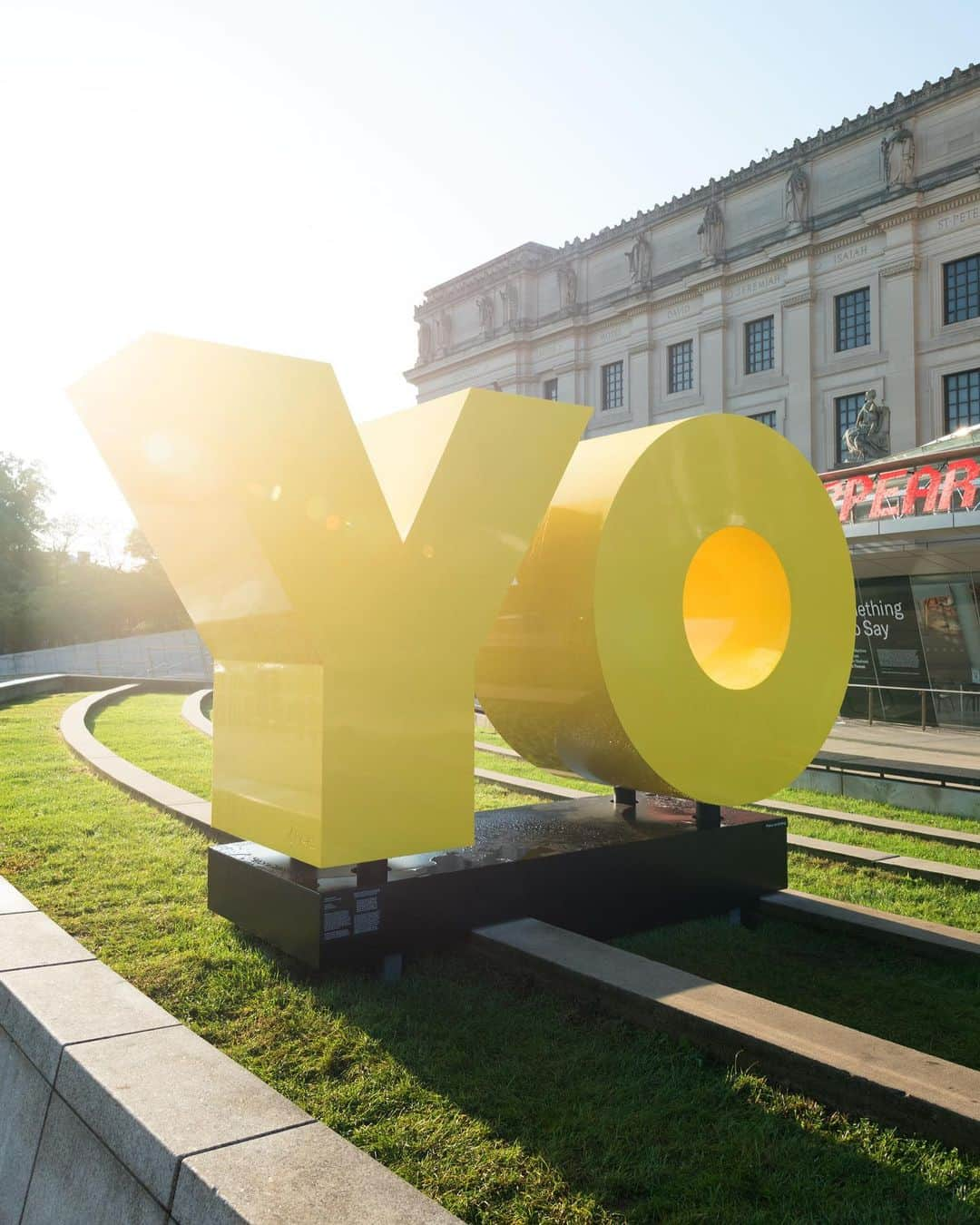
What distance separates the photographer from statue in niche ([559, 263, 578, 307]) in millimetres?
53250

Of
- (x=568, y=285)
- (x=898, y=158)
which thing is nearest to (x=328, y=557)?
(x=898, y=158)

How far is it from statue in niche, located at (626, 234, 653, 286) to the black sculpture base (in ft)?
151

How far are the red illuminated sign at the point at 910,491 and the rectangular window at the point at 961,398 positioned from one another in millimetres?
20373

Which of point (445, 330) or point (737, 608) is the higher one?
point (445, 330)

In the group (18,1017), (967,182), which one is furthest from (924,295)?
(18,1017)

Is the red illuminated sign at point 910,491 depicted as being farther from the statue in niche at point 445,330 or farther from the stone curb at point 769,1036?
the statue in niche at point 445,330

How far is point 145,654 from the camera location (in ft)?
157

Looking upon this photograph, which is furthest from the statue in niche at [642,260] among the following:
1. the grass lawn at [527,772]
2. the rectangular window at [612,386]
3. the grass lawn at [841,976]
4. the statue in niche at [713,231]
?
the grass lawn at [841,976]

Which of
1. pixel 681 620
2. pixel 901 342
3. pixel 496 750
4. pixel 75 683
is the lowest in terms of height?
pixel 75 683

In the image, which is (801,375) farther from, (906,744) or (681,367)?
(906,744)

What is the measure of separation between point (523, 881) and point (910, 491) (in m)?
15.8

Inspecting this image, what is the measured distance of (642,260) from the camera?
163 ft

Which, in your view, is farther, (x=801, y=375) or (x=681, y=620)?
(x=801, y=375)

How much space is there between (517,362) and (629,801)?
51.0m
